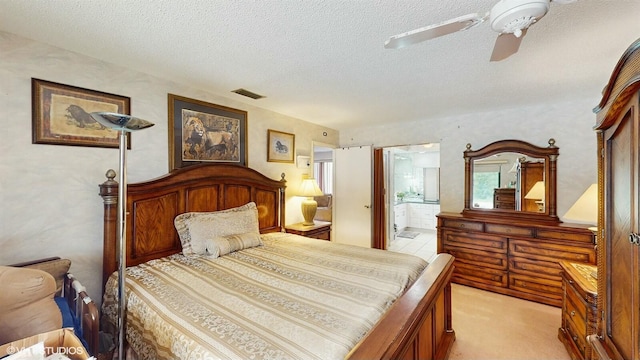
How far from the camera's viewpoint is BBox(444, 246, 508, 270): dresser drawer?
334 centimetres

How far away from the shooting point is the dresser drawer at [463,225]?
3.49m

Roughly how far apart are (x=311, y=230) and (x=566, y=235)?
2.88 metres

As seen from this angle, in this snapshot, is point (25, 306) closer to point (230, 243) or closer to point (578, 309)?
point (230, 243)

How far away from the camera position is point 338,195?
4953 mm

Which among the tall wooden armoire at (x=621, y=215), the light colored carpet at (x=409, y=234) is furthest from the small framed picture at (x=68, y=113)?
the light colored carpet at (x=409, y=234)

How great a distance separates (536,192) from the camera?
3451 millimetres

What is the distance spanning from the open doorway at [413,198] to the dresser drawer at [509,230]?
1844 millimetres

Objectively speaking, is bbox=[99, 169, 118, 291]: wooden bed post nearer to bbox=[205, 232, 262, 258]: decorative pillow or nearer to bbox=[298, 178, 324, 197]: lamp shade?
bbox=[205, 232, 262, 258]: decorative pillow

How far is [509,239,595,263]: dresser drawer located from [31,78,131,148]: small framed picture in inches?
170

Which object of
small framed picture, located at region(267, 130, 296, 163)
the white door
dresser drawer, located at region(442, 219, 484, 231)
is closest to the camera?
dresser drawer, located at region(442, 219, 484, 231)

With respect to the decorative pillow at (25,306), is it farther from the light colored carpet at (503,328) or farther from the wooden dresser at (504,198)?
the wooden dresser at (504,198)

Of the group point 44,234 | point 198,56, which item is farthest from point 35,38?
point 44,234

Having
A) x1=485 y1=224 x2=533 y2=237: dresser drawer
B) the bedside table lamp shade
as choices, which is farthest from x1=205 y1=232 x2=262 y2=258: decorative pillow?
x1=485 y1=224 x2=533 y2=237: dresser drawer

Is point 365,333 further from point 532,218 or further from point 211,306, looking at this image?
point 532,218
